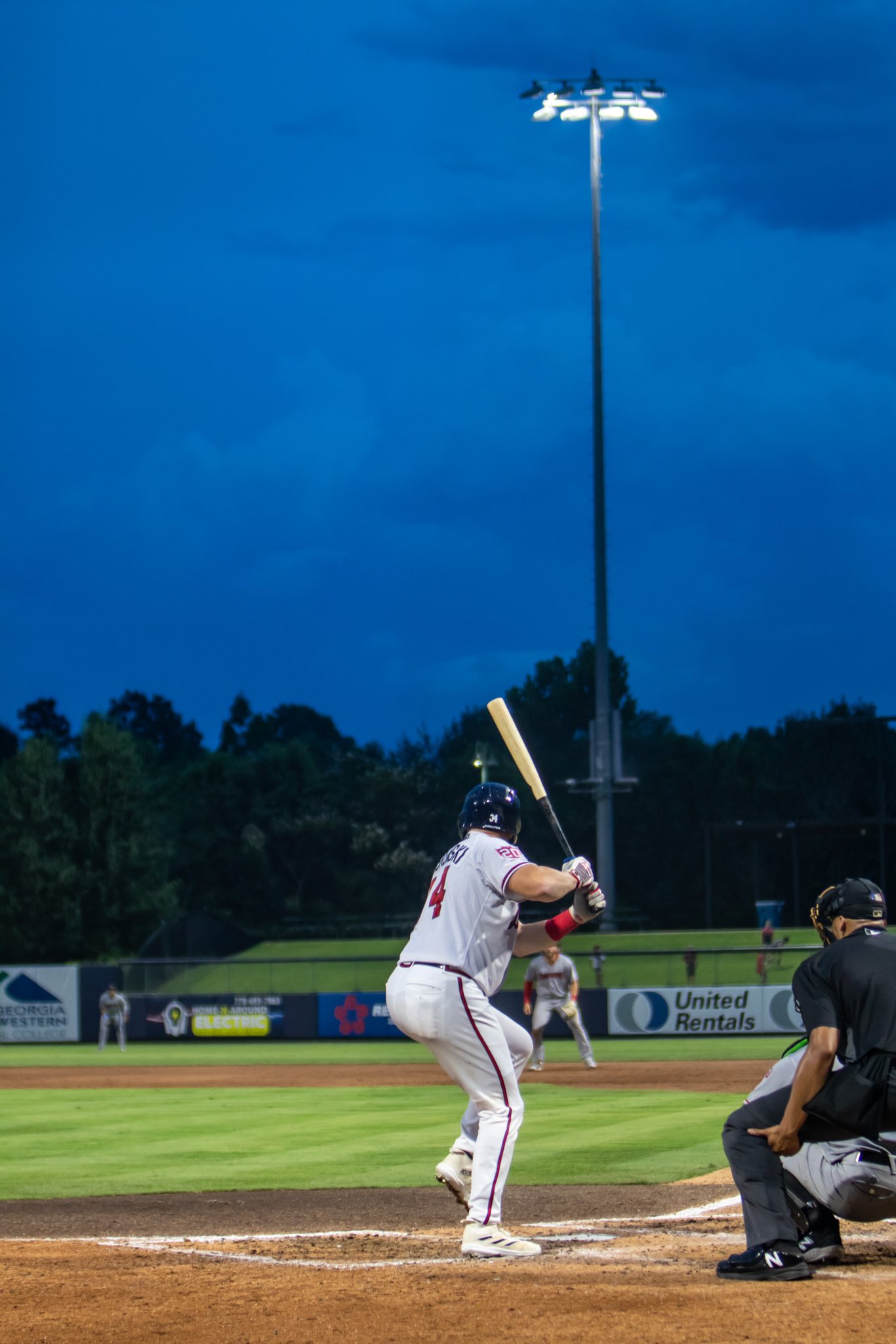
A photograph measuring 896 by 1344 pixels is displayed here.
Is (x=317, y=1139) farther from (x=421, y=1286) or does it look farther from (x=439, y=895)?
(x=421, y=1286)

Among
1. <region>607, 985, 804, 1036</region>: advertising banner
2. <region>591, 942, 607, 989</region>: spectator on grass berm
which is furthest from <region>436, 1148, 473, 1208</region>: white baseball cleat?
<region>591, 942, 607, 989</region>: spectator on grass berm

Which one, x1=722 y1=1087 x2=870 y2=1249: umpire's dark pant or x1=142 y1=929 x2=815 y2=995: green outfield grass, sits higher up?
x1=722 y1=1087 x2=870 y2=1249: umpire's dark pant

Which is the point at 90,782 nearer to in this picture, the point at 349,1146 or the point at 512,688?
the point at 512,688

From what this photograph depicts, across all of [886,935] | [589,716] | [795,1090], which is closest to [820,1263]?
[795,1090]

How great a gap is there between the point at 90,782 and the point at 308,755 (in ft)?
60.0

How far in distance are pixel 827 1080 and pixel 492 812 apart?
1917 millimetres

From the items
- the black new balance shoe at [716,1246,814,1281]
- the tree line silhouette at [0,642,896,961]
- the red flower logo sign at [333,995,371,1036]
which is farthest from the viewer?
the tree line silhouette at [0,642,896,961]

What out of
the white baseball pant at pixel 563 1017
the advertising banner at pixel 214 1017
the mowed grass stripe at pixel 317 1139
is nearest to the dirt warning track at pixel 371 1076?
the white baseball pant at pixel 563 1017

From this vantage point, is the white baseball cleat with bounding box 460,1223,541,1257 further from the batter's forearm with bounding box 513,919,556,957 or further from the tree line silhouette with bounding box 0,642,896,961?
the tree line silhouette with bounding box 0,642,896,961

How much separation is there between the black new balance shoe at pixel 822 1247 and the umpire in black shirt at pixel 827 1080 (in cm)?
22

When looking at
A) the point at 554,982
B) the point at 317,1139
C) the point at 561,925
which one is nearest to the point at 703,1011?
the point at 554,982

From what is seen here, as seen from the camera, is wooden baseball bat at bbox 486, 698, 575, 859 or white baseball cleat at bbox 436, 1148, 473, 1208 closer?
white baseball cleat at bbox 436, 1148, 473, 1208

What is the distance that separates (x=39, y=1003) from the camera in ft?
125

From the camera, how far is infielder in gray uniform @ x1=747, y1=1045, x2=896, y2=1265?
19.4 ft
